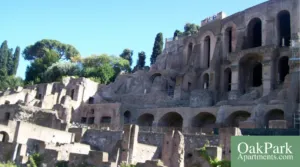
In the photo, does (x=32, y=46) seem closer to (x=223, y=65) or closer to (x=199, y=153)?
(x=223, y=65)

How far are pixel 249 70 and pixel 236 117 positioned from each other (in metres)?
10.1

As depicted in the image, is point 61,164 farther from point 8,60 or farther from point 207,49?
point 8,60

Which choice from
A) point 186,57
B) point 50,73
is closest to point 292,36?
point 186,57

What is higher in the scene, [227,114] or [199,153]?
[227,114]

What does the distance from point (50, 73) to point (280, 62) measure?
138 ft

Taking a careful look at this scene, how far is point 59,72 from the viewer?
67.1 metres

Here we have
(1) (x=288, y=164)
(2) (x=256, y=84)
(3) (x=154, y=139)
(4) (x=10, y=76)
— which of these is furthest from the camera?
(4) (x=10, y=76)

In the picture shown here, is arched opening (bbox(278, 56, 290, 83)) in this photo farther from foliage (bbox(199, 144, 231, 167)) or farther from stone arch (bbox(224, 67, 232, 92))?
foliage (bbox(199, 144, 231, 167))

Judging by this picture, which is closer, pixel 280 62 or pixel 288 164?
pixel 288 164

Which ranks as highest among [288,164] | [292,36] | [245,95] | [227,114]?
[292,36]

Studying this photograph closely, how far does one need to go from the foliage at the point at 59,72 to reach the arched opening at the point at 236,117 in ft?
120

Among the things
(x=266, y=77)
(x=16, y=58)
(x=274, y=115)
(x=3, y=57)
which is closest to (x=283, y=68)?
(x=266, y=77)

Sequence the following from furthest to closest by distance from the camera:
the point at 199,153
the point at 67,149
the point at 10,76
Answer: the point at 10,76, the point at 67,149, the point at 199,153

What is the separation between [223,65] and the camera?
49562 millimetres
